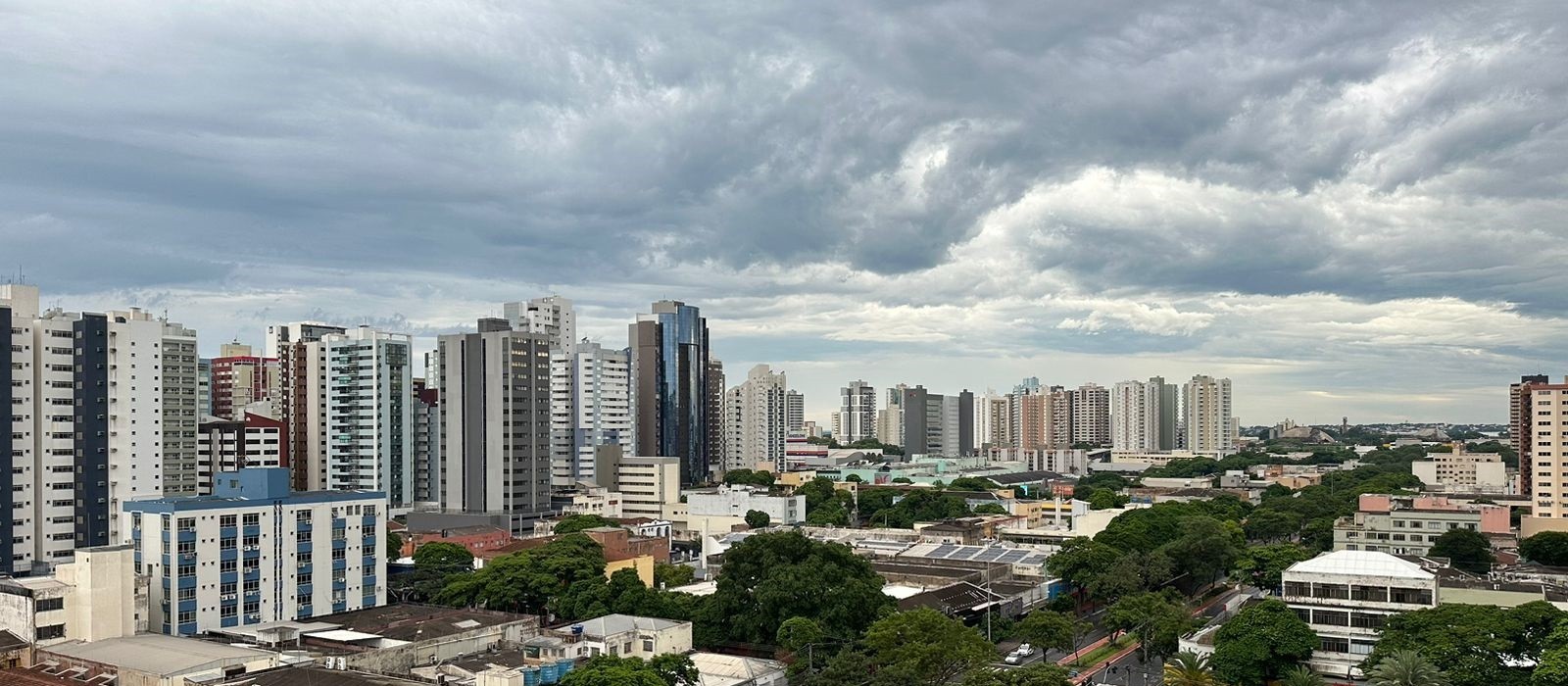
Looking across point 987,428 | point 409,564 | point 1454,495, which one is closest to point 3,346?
point 409,564

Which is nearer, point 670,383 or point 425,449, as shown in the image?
point 425,449

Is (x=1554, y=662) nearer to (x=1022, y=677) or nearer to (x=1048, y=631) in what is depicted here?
(x=1022, y=677)

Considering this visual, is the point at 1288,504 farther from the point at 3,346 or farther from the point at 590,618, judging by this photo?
the point at 3,346

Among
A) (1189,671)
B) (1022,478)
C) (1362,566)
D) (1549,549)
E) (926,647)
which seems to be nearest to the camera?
(926,647)

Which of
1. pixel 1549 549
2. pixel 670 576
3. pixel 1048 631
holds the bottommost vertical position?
pixel 1549 549

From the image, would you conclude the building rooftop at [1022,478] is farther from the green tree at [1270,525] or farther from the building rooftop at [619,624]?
the building rooftop at [619,624]

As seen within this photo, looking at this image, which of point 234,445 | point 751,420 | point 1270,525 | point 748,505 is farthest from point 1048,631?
point 751,420

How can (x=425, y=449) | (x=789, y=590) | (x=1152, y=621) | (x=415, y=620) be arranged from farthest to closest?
(x=425, y=449), (x=1152, y=621), (x=789, y=590), (x=415, y=620)

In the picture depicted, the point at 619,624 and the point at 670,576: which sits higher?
the point at 619,624
